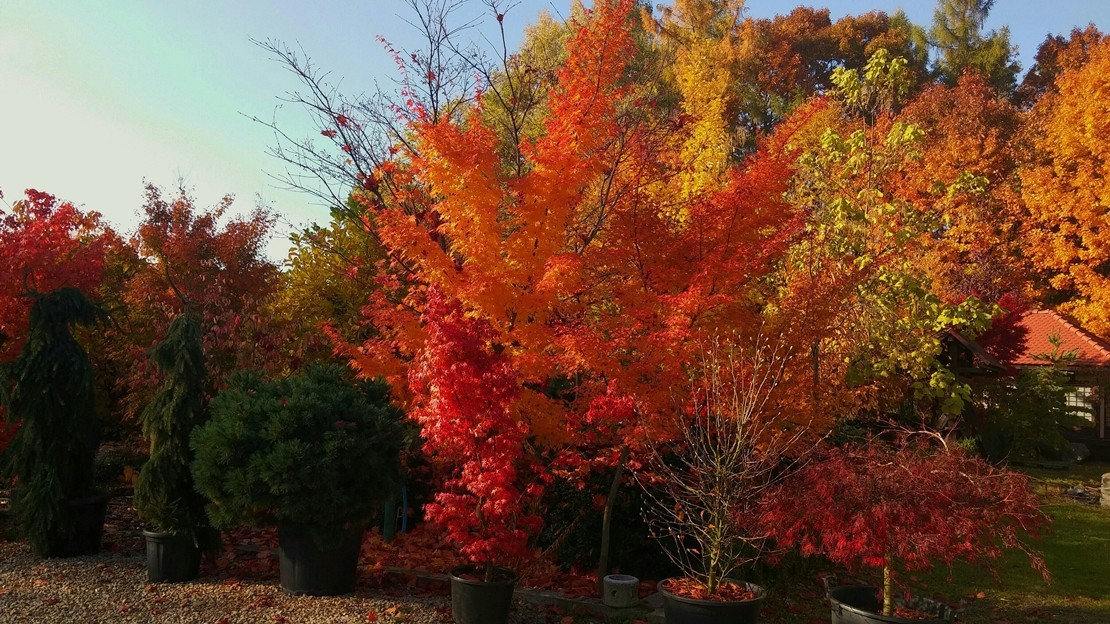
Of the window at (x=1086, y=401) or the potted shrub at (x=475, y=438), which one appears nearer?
the potted shrub at (x=475, y=438)

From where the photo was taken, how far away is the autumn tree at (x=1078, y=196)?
22.8 meters

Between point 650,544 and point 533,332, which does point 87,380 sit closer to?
point 533,332

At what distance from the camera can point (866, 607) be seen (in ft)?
20.8

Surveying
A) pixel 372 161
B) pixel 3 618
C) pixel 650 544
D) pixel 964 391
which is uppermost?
pixel 372 161

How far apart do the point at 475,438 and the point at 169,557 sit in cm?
341

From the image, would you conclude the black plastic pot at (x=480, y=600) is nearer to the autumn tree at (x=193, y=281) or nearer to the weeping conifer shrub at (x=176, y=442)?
the weeping conifer shrub at (x=176, y=442)

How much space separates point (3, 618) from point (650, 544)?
18.3ft

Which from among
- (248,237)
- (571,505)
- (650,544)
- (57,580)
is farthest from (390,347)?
(248,237)

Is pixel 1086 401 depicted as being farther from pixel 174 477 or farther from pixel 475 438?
pixel 174 477

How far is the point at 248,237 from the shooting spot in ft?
45.5

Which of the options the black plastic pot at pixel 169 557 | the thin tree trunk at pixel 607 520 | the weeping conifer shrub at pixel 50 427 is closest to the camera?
the thin tree trunk at pixel 607 520

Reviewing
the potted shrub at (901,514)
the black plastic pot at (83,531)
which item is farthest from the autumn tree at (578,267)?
the black plastic pot at (83,531)

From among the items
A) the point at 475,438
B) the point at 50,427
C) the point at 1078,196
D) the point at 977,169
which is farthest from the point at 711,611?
the point at 977,169

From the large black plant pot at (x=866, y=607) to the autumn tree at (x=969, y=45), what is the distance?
104ft
